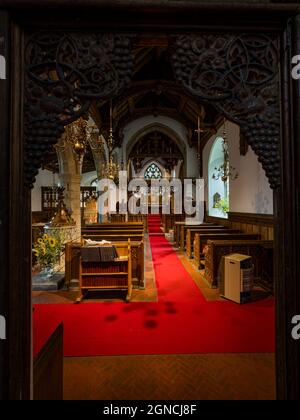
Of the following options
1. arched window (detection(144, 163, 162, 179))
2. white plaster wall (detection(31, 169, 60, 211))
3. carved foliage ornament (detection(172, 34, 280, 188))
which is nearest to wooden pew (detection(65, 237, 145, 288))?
carved foliage ornament (detection(172, 34, 280, 188))

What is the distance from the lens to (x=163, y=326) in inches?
130

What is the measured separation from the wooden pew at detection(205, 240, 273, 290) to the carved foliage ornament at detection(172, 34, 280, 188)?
3.83 meters

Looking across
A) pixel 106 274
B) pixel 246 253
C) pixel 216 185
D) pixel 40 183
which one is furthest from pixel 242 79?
pixel 40 183

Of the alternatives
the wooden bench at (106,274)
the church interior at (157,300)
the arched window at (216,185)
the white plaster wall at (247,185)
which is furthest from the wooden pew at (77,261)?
the arched window at (216,185)

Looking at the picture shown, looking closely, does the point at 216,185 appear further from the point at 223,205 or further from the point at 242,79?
the point at 242,79

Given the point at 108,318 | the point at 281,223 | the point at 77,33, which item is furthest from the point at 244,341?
the point at 77,33

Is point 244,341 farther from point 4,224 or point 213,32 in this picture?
point 213,32

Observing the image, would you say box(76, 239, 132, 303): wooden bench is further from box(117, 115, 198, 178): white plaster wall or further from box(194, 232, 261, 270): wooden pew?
box(117, 115, 198, 178): white plaster wall

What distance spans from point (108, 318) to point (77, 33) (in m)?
3.41

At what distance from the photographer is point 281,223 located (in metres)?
1.43

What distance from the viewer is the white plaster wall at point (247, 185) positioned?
6062 millimetres

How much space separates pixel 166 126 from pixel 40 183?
28.4 feet

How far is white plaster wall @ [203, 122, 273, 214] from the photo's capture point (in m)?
6.06

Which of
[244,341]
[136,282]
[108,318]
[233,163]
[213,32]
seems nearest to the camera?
[213,32]
